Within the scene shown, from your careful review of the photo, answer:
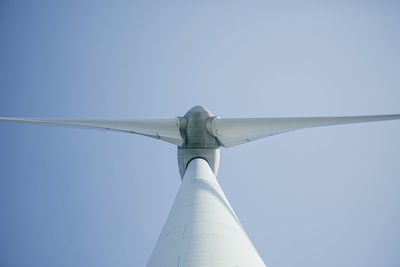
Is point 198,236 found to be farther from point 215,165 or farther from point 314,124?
point 215,165

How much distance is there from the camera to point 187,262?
6.86 ft

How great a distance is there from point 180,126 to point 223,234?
22.6 ft

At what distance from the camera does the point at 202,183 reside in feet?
15.1

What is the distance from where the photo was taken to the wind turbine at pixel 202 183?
7.43 ft

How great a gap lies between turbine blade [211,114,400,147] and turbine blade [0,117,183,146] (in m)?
1.52

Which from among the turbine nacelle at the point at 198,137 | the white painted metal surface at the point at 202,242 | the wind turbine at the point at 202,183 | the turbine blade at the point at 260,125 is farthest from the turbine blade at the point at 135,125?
the white painted metal surface at the point at 202,242

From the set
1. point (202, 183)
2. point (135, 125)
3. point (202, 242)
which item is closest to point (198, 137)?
point (135, 125)

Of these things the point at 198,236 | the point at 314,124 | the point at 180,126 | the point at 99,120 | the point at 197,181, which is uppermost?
the point at 180,126

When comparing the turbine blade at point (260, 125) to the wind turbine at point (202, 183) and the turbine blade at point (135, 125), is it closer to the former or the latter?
the wind turbine at point (202, 183)

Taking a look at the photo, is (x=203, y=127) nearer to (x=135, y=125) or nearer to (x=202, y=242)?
(x=135, y=125)

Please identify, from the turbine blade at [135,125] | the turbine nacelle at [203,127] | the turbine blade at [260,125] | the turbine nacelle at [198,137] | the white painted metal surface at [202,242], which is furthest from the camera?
the turbine nacelle at [198,137]

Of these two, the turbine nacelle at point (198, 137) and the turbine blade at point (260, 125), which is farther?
the turbine nacelle at point (198, 137)

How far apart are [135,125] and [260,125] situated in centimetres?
405

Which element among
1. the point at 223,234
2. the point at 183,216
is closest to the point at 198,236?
the point at 223,234
